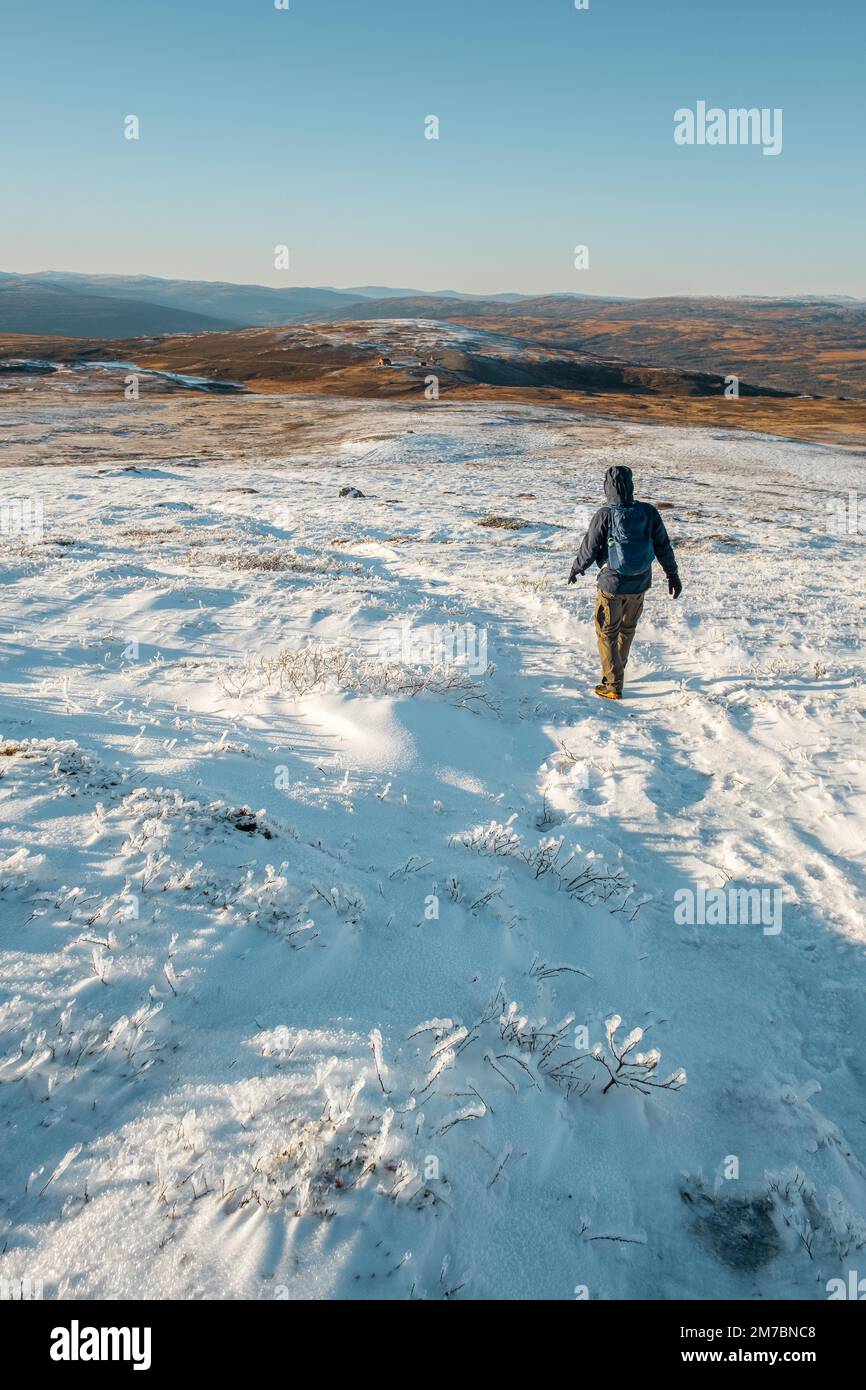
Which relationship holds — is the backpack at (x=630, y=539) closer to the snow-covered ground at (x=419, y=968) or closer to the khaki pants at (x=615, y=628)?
the khaki pants at (x=615, y=628)

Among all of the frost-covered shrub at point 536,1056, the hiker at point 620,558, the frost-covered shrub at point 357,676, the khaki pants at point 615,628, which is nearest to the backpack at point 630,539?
the hiker at point 620,558

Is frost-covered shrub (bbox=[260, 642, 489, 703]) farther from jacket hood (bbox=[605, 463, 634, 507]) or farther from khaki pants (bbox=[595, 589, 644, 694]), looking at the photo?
jacket hood (bbox=[605, 463, 634, 507])

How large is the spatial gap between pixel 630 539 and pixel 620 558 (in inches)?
9.5

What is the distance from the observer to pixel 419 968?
11.7ft

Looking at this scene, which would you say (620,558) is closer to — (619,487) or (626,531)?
(626,531)

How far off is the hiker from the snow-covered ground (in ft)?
2.26

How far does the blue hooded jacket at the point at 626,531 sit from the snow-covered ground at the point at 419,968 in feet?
4.43

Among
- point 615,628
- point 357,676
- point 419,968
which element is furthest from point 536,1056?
point 615,628

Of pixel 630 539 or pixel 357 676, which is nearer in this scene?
pixel 357 676

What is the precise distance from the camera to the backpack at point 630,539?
24.7 ft

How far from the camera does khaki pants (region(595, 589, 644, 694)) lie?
25.5 feet

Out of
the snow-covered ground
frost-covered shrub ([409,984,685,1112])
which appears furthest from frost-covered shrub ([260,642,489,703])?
frost-covered shrub ([409,984,685,1112])
